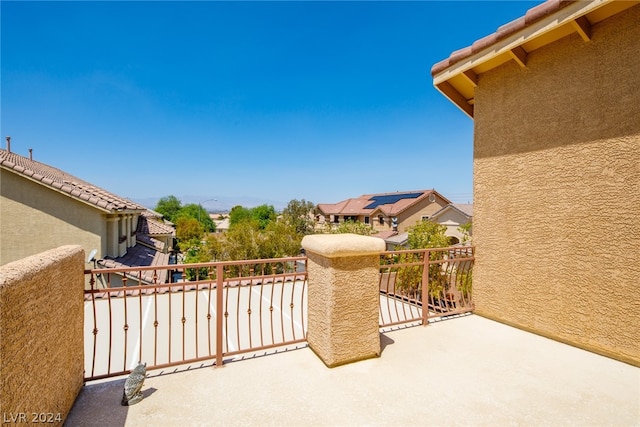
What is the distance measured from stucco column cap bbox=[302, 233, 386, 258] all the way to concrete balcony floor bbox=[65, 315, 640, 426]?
1335mm

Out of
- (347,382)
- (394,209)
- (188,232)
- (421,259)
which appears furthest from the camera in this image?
(188,232)

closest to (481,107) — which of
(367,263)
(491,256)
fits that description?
(491,256)

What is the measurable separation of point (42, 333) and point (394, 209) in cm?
3347

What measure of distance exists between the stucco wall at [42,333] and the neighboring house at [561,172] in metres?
5.52

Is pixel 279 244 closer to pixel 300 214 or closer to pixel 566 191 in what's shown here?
pixel 566 191

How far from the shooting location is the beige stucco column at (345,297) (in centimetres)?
335

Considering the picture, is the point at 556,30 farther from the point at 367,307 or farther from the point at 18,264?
the point at 18,264

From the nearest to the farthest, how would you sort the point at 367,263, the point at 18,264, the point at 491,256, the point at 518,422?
the point at 18,264 < the point at 518,422 < the point at 367,263 < the point at 491,256

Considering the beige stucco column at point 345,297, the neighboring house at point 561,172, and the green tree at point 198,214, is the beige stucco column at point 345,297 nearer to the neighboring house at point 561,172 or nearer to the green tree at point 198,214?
the neighboring house at point 561,172

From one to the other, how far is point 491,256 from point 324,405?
3.72 m

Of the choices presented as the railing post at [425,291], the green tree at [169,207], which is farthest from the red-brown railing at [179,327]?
the green tree at [169,207]

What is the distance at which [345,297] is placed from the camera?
11.2 ft

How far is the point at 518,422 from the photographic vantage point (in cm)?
255

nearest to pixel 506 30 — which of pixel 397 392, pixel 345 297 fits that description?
pixel 345 297
